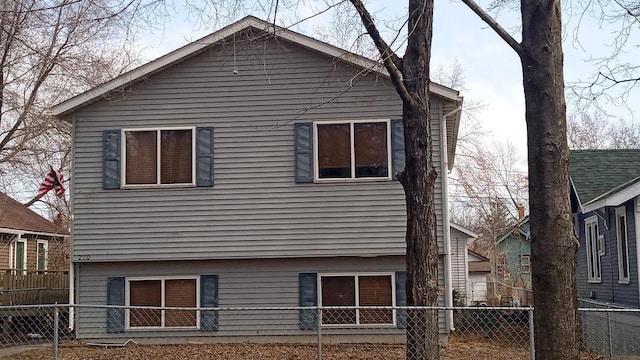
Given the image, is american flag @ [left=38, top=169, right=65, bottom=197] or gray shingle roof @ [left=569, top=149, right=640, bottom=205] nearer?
american flag @ [left=38, top=169, right=65, bottom=197]

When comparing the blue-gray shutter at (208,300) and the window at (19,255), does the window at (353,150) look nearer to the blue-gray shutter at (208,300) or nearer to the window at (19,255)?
the blue-gray shutter at (208,300)

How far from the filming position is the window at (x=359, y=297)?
1514 centimetres

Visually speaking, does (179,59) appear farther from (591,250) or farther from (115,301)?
(591,250)

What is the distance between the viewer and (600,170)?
18.8 metres

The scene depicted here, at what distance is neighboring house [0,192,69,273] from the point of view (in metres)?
25.0

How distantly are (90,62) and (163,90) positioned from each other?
5570 millimetres

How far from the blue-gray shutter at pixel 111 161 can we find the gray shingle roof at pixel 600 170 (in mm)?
10219

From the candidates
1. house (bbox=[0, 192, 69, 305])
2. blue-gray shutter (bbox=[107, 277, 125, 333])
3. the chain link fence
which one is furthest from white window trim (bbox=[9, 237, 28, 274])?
blue-gray shutter (bbox=[107, 277, 125, 333])

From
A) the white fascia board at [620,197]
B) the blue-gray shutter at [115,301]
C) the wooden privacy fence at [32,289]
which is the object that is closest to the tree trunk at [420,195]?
the white fascia board at [620,197]

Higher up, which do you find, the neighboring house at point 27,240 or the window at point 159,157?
the window at point 159,157

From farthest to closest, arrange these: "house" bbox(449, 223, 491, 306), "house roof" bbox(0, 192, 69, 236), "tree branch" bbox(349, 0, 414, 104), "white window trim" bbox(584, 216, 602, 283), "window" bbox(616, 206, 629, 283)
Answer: "house" bbox(449, 223, 491, 306), "house roof" bbox(0, 192, 69, 236), "white window trim" bbox(584, 216, 602, 283), "window" bbox(616, 206, 629, 283), "tree branch" bbox(349, 0, 414, 104)

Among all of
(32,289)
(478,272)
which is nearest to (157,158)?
(32,289)

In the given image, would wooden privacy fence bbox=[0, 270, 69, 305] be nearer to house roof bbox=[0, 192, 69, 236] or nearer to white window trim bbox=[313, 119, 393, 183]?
house roof bbox=[0, 192, 69, 236]

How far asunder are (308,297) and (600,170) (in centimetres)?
845
